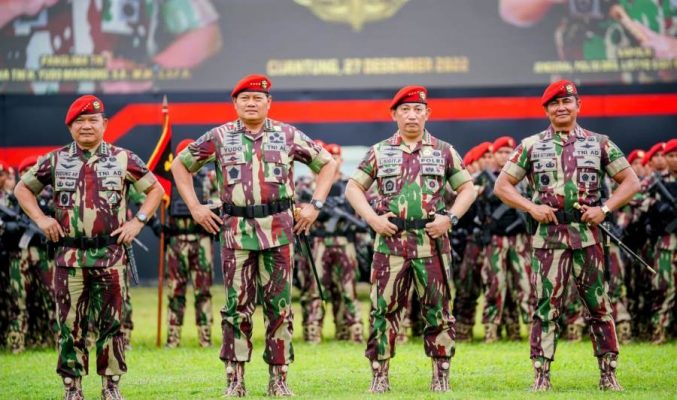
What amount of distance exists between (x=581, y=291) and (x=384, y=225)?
1.56 metres

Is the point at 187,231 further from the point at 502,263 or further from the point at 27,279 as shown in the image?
the point at 502,263

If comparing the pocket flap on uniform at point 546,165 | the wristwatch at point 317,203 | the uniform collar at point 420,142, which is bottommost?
the wristwatch at point 317,203

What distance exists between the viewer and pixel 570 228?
9516 mm

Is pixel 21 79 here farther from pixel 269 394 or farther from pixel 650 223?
pixel 269 394

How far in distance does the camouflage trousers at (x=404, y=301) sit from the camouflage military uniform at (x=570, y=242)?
70 centimetres

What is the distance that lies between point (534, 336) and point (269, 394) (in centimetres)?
203

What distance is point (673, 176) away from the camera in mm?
13703

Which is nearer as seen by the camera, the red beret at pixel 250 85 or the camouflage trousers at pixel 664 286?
the red beret at pixel 250 85

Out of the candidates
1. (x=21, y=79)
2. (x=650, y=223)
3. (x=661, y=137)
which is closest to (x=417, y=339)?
(x=650, y=223)

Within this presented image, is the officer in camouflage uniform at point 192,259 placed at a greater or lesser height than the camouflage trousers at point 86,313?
greater

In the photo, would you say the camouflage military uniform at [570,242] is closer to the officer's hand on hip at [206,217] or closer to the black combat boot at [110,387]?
the officer's hand on hip at [206,217]

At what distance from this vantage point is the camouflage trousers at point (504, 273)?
1409 cm

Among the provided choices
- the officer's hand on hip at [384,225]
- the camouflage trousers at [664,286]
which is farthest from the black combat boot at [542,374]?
the camouflage trousers at [664,286]

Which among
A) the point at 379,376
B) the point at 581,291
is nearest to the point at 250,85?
the point at 379,376
